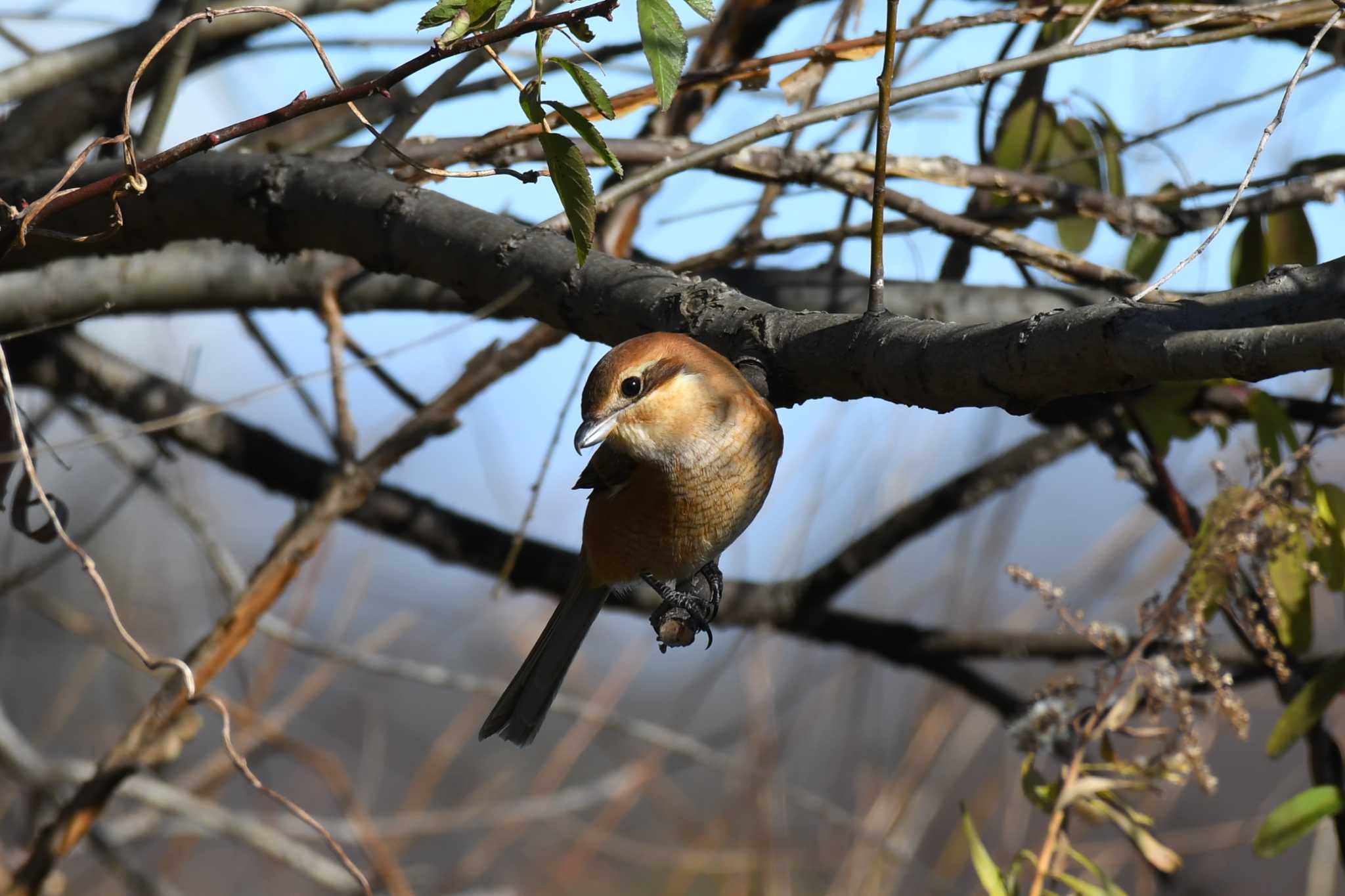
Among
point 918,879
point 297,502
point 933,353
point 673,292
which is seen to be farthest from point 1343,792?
point 918,879

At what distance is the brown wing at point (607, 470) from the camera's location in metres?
1.90

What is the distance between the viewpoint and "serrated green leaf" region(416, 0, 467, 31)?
117 centimetres

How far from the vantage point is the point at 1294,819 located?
1.85 m

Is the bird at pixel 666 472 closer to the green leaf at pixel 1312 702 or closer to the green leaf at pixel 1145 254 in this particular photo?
the green leaf at pixel 1312 702

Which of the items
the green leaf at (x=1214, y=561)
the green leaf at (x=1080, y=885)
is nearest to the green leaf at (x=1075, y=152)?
the green leaf at (x=1214, y=561)

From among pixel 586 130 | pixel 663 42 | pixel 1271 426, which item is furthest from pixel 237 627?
pixel 1271 426

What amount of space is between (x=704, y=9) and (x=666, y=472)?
793 mm

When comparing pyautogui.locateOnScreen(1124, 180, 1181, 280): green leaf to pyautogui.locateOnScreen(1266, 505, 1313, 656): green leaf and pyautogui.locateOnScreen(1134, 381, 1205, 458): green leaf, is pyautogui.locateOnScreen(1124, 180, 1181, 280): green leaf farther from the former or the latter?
pyautogui.locateOnScreen(1266, 505, 1313, 656): green leaf

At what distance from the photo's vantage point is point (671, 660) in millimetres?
6812

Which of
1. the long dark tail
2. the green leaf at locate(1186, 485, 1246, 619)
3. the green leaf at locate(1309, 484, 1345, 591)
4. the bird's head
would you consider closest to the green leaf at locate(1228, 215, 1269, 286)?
the green leaf at locate(1309, 484, 1345, 591)

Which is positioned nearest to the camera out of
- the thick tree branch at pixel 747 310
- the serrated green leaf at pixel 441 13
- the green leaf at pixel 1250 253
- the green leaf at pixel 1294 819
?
the thick tree branch at pixel 747 310

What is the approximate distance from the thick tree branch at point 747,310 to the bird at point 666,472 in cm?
7

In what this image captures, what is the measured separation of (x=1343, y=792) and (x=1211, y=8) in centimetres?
138

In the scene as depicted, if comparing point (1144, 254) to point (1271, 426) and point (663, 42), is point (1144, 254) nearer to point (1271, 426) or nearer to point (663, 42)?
point (1271, 426)
